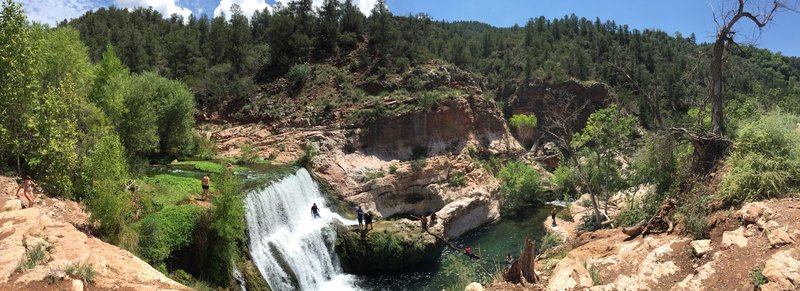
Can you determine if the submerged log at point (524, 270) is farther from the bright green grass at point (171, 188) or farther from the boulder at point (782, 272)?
the bright green grass at point (171, 188)

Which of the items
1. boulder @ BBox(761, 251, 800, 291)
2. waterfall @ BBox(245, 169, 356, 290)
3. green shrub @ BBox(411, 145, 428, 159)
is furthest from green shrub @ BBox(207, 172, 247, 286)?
green shrub @ BBox(411, 145, 428, 159)

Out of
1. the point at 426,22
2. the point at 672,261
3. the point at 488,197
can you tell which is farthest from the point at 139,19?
the point at 672,261

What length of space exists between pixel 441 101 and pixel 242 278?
2715cm

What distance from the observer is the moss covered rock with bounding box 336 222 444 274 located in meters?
25.4

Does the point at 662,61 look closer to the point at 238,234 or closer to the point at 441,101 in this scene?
the point at 441,101

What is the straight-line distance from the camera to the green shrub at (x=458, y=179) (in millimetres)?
37469

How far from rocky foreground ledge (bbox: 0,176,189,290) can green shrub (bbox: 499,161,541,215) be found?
32.1 metres

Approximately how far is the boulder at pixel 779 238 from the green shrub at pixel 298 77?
41788 mm

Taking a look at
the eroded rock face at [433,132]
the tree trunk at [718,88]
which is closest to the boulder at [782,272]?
the tree trunk at [718,88]

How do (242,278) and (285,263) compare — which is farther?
(285,263)

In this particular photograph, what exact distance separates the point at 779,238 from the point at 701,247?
53.1 inches

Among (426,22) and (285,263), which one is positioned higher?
(426,22)

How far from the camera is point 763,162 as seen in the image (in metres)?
11.4

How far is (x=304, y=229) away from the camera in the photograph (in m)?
25.6
